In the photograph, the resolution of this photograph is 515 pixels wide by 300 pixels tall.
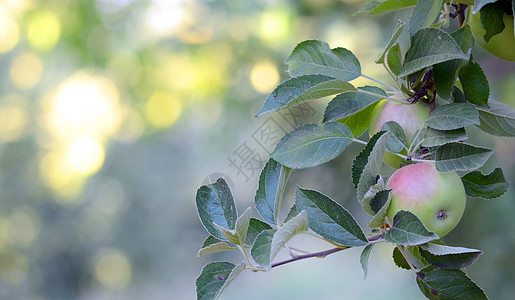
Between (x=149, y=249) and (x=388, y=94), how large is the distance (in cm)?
285

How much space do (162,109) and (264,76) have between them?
23.6 inches

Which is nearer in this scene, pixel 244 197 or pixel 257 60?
pixel 257 60

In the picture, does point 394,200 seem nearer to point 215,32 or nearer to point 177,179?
point 215,32

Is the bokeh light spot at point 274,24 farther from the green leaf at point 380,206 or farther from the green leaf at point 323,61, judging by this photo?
the green leaf at point 380,206

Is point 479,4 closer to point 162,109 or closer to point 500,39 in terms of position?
point 500,39

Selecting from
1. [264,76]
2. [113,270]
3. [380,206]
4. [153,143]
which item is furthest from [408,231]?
[113,270]

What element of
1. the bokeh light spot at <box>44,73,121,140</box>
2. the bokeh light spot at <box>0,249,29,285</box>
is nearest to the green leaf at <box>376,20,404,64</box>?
the bokeh light spot at <box>44,73,121,140</box>

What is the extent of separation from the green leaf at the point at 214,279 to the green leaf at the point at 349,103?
124mm

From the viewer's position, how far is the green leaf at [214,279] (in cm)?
30

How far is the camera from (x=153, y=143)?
2.82 metres

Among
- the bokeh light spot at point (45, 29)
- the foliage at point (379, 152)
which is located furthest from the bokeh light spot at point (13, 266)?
the foliage at point (379, 152)

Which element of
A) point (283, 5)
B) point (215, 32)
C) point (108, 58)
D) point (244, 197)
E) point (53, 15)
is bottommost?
point (244, 197)

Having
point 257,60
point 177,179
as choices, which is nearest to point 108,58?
point 257,60

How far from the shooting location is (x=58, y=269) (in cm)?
285
